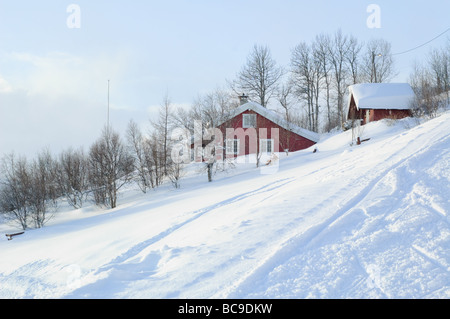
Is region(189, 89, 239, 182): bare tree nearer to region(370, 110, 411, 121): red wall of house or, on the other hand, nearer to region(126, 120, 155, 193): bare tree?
region(126, 120, 155, 193): bare tree

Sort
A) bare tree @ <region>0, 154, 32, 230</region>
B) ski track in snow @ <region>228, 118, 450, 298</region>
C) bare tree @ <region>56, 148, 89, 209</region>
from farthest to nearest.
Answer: bare tree @ <region>56, 148, 89, 209</region>, bare tree @ <region>0, 154, 32, 230</region>, ski track in snow @ <region>228, 118, 450, 298</region>

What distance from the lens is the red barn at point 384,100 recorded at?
2856cm

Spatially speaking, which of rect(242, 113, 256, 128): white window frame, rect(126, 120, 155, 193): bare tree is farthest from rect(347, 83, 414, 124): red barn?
rect(126, 120, 155, 193): bare tree

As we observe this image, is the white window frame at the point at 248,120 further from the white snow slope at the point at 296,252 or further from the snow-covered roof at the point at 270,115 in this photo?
the white snow slope at the point at 296,252

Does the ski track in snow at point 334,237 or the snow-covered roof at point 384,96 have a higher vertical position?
the snow-covered roof at point 384,96

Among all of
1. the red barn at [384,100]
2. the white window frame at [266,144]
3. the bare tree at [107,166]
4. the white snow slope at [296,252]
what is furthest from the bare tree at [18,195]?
the red barn at [384,100]

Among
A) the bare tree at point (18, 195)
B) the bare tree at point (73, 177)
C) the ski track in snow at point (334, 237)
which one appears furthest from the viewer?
the bare tree at point (73, 177)

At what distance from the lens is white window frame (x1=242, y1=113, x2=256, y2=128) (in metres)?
27.0

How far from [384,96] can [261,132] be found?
12881 mm

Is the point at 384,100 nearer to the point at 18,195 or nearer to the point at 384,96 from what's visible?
the point at 384,96

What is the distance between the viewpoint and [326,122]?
149 ft

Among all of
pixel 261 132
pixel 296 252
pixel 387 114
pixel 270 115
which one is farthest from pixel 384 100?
pixel 296 252

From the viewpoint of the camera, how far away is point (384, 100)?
2909 centimetres
